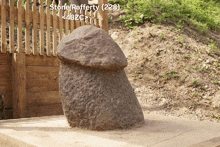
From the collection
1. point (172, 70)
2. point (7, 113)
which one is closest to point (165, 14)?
point (172, 70)

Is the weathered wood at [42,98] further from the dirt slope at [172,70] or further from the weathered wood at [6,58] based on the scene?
the dirt slope at [172,70]

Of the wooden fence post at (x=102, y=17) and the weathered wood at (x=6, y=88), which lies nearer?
the weathered wood at (x=6, y=88)

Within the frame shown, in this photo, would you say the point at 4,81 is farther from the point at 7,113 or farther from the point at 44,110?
the point at 44,110

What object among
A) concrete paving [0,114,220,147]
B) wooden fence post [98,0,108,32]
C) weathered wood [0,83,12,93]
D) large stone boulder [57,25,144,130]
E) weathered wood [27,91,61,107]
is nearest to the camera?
concrete paving [0,114,220,147]

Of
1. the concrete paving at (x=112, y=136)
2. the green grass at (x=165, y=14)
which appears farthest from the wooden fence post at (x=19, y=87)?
the green grass at (x=165, y=14)

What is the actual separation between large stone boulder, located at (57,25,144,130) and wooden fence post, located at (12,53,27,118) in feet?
3.87

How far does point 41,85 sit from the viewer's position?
3.93 metres

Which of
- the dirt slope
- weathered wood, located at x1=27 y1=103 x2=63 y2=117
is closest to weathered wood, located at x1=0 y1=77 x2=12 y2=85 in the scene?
weathered wood, located at x1=27 y1=103 x2=63 y2=117

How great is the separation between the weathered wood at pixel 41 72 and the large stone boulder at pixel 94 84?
51.3 inches

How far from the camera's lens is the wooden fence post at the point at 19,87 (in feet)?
11.5

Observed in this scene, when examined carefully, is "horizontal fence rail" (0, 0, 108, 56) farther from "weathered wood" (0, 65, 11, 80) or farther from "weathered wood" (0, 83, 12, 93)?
"weathered wood" (0, 83, 12, 93)

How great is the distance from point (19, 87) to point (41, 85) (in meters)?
0.46

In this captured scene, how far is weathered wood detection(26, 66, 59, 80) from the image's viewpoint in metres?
3.77

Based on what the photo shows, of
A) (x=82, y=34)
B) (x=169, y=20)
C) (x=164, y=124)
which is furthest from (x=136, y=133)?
(x=169, y=20)
